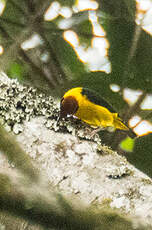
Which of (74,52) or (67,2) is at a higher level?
(67,2)

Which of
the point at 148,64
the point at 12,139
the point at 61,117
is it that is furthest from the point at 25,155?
the point at 148,64

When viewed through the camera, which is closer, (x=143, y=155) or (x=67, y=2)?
(x=143, y=155)

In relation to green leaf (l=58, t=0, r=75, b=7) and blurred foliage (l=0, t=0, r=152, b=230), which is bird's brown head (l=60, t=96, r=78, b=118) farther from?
green leaf (l=58, t=0, r=75, b=7)

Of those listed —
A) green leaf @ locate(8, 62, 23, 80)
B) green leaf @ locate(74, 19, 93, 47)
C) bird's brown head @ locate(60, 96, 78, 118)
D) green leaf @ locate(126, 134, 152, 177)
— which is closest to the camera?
bird's brown head @ locate(60, 96, 78, 118)

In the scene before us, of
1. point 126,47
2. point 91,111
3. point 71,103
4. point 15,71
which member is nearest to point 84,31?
point 126,47

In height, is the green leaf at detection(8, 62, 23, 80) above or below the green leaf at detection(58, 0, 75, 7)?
below

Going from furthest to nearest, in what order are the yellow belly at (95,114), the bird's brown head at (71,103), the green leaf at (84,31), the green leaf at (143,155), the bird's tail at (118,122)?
the green leaf at (84,31), the green leaf at (143,155), the bird's tail at (118,122), the yellow belly at (95,114), the bird's brown head at (71,103)

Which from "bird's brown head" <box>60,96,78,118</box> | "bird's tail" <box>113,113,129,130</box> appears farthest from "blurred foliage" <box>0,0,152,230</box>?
"bird's brown head" <box>60,96,78,118</box>

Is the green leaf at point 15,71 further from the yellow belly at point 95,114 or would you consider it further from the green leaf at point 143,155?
the green leaf at point 143,155

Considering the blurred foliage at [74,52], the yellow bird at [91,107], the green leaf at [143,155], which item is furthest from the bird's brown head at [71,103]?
the green leaf at [143,155]

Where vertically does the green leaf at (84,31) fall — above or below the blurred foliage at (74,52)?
above

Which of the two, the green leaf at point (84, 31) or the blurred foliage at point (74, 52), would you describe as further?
the green leaf at point (84, 31)

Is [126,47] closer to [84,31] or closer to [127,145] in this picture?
[84,31]
